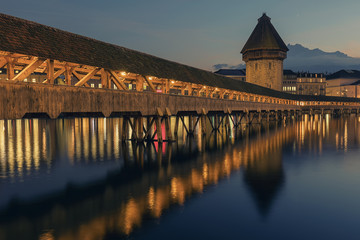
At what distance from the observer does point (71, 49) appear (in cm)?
2045

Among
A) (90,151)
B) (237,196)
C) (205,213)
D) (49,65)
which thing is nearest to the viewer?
(205,213)

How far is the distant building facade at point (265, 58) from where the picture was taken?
88.4 meters

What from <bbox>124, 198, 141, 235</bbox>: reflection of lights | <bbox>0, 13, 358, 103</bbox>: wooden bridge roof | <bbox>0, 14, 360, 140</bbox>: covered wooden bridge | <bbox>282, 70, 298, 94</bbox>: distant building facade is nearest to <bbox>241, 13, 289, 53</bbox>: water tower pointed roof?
<bbox>0, 14, 360, 140</bbox>: covered wooden bridge

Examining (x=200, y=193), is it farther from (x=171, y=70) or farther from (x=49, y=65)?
(x=171, y=70)

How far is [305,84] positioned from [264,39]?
7543 centimetres

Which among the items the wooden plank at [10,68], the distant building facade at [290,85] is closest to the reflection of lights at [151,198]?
the wooden plank at [10,68]

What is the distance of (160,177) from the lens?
19828 mm

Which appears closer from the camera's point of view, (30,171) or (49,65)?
(49,65)

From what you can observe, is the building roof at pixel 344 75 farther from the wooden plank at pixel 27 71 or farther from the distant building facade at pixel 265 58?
the wooden plank at pixel 27 71

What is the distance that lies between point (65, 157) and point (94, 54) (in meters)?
10.2

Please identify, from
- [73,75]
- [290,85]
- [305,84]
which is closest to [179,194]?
[73,75]

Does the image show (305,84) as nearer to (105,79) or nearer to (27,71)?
(105,79)

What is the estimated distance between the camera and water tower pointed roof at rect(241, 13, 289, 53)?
88.5 m

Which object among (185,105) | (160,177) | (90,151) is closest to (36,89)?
(160,177)
